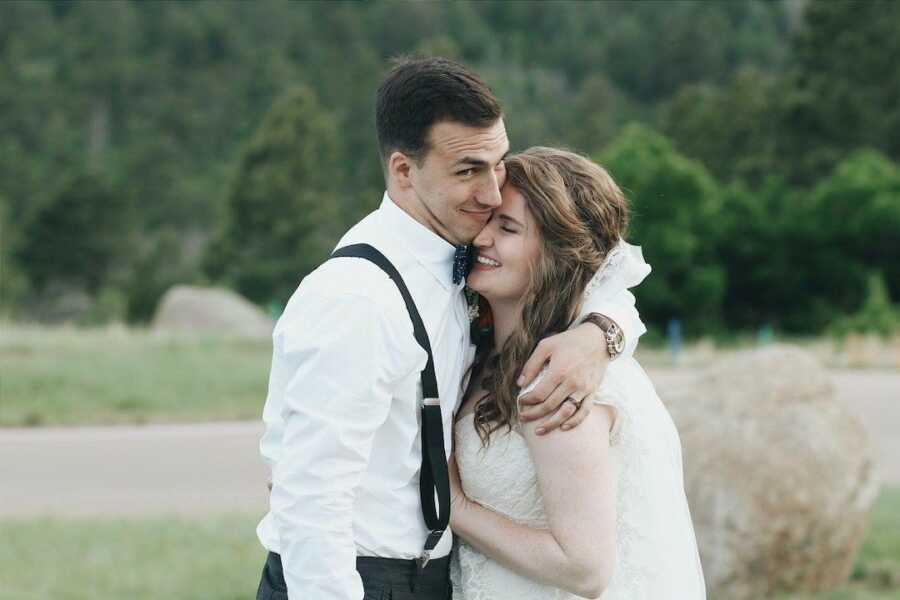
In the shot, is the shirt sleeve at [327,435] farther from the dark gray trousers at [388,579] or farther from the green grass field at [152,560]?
the green grass field at [152,560]

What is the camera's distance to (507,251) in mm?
2771

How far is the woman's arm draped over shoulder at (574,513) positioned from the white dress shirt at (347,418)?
262 mm

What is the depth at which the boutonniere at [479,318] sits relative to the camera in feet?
9.37

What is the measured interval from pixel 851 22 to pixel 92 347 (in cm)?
2852

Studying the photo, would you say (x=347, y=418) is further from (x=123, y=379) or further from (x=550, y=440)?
(x=123, y=379)

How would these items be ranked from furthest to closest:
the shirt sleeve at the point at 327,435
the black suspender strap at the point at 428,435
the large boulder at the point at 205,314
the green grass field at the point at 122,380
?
1. the large boulder at the point at 205,314
2. the green grass field at the point at 122,380
3. the black suspender strap at the point at 428,435
4. the shirt sleeve at the point at 327,435

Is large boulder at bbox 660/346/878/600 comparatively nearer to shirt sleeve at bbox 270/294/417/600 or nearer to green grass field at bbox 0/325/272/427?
shirt sleeve at bbox 270/294/417/600

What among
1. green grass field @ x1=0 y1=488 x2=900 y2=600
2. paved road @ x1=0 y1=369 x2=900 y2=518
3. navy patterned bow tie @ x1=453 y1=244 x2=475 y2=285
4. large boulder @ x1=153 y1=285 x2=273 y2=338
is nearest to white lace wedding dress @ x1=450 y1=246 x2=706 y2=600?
navy patterned bow tie @ x1=453 y1=244 x2=475 y2=285

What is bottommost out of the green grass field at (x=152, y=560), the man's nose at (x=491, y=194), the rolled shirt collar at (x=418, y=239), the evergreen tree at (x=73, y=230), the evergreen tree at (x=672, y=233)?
the evergreen tree at (x=73, y=230)

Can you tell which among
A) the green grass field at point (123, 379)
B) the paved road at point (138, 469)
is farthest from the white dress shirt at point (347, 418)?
the green grass field at point (123, 379)

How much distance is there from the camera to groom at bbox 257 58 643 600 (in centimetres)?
235

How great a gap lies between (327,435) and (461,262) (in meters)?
0.58

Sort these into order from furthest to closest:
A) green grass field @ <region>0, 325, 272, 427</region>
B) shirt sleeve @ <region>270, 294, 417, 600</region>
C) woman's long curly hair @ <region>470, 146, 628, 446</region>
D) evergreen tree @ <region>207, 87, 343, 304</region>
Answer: evergreen tree @ <region>207, 87, 343, 304</region>
green grass field @ <region>0, 325, 272, 427</region>
woman's long curly hair @ <region>470, 146, 628, 446</region>
shirt sleeve @ <region>270, 294, 417, 600</region>

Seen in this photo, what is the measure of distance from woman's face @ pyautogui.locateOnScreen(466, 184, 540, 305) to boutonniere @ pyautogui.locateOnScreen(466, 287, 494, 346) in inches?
2.5
